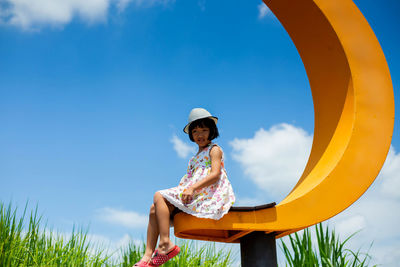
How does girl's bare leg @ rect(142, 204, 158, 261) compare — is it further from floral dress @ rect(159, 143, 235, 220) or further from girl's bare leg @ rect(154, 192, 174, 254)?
floral dress @ rect(159, 143, 235, 220)

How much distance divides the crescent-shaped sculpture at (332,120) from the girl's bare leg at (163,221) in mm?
166

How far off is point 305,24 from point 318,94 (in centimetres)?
74

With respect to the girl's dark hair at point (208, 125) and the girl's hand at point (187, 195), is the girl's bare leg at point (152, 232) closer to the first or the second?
the girl's hand at point (187, 195)

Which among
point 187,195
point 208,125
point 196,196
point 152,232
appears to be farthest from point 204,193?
point 208,125

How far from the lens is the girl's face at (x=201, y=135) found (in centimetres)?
368

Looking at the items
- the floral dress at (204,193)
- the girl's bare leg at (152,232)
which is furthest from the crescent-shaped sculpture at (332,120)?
the girl's bare leg at (152,232)

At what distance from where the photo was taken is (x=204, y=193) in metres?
3.40

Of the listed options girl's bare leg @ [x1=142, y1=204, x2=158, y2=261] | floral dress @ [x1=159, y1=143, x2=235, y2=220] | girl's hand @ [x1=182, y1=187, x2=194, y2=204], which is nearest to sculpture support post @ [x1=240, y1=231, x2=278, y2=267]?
floral dress @ [x1=159, y1=143, x2=235, y2=220]

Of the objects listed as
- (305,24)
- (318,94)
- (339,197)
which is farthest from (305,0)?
(339,197)

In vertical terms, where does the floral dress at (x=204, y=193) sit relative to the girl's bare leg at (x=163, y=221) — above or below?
above

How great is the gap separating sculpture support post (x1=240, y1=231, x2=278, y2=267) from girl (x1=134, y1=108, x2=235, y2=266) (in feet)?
1.36

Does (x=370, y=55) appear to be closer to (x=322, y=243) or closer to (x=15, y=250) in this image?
(x=322, y=243)

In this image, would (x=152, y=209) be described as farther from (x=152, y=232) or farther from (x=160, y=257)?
(x=160, y=257)

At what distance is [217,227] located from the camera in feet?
10.9
